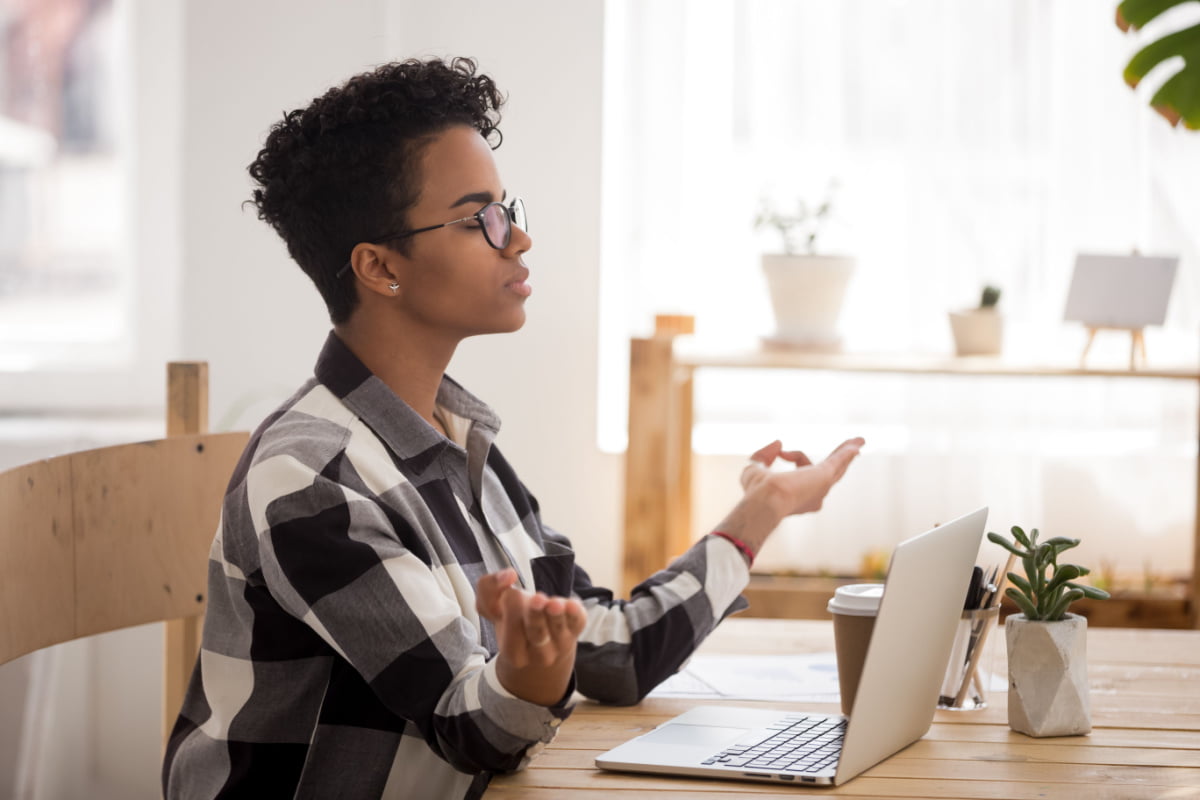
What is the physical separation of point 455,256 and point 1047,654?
2.00 feet

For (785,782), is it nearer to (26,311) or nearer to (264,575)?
(264,575)

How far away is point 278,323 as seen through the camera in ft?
9.09

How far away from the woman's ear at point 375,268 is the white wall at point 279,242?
1.55m

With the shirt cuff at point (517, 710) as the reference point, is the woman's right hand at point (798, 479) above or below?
above

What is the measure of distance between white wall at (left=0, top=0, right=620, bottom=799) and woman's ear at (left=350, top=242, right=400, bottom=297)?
1.55 m

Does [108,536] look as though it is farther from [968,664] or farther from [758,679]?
[968,664]

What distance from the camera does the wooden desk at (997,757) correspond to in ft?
3.13

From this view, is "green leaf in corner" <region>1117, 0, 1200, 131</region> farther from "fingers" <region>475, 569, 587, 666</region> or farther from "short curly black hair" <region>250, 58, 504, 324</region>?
"fingers" <region>475, 569, 587, 666</region>

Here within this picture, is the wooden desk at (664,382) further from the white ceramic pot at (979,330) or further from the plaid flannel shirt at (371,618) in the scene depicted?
the plaid flannel shirt at (371,618)

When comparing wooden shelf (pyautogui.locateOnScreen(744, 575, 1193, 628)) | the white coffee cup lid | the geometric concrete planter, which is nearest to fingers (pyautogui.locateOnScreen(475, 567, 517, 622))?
the white coffee cup lid

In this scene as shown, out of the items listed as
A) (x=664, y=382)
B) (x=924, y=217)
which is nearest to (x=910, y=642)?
(x=664, y=382)

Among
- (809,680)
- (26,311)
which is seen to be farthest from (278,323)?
(809,680)

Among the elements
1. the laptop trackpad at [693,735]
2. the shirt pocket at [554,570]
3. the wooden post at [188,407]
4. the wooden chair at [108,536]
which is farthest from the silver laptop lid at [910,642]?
the wooden post at [188,407]

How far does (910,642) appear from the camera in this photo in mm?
1005
